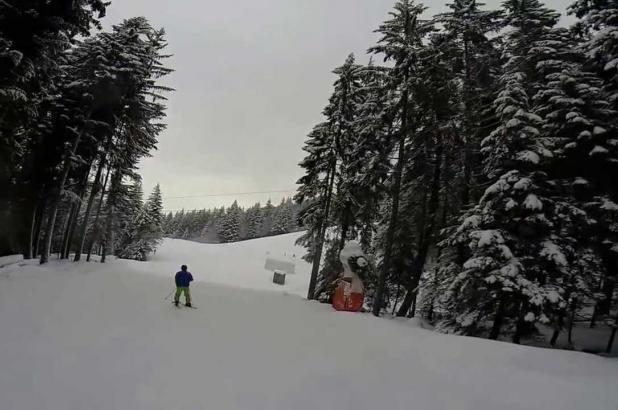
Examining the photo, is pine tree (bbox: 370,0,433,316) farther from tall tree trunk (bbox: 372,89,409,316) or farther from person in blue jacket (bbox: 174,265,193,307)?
person in blue jacket (bbox: 174,265,193,307)

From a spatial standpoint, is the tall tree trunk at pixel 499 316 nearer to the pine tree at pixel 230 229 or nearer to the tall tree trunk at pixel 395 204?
the tall tree trunk at pixel 395 204

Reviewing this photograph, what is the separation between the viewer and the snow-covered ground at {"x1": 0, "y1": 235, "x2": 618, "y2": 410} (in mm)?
5902

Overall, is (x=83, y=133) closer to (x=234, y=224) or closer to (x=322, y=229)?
(x=322, y=229)

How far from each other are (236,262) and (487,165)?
47.7 m

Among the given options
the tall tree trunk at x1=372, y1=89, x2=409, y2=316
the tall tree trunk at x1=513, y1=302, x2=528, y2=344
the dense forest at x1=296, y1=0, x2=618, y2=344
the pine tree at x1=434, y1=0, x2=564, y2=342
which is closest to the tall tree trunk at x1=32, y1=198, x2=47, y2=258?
the dense forest at x1=296, y1=0, x2=618, y2=344

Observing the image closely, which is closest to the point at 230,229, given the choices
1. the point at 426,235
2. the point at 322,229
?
the point at 322,229

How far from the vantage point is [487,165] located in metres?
12.4

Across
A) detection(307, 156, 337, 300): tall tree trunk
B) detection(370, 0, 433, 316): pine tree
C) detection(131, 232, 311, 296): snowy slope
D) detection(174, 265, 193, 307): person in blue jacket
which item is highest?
detection(370, 0, 433, 316): pine tree

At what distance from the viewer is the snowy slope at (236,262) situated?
42.0m

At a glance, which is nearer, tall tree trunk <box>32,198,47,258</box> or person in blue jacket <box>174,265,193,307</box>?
person in blue jacket <box>174,265,193,307</box>

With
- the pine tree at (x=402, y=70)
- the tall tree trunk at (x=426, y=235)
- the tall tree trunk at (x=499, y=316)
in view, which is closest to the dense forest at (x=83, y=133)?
the pine tree at (x=402, y=70)

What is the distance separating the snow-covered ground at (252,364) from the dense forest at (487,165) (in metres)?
2.98

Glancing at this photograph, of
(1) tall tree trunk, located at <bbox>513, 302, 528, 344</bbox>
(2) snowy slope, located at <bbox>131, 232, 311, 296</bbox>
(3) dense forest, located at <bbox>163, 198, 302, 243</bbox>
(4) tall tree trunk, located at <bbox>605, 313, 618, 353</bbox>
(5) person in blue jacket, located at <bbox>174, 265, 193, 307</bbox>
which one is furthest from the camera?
(3) dense forest, located at <bbox>163, 198, 302, 243</bbox>

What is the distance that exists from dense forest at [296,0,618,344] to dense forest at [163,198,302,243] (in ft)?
259
